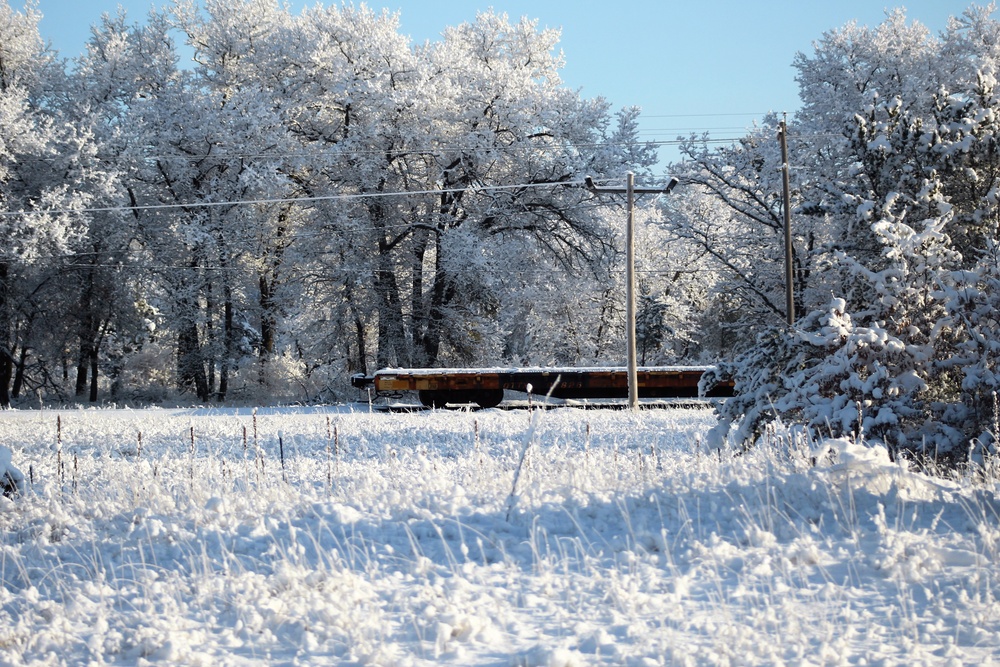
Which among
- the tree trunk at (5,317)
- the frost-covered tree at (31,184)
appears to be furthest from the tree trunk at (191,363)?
the tree trunk at (5,317)

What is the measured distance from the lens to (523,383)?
21422 mm

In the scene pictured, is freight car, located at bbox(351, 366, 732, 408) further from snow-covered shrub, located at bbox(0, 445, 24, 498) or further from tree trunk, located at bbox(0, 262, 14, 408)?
tree trunk, located at bbox(0, 262, 14, 408)

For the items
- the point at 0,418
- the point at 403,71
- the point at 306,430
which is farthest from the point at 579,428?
the point at 403,71

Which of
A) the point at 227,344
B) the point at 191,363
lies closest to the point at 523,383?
the point at 227,344

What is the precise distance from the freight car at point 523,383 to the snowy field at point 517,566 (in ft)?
41.1

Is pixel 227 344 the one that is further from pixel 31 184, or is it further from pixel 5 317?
pixel 31 184

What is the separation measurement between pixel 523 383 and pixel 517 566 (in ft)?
53.4

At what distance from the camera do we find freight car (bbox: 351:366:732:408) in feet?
68.9

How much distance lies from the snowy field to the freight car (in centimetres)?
1253

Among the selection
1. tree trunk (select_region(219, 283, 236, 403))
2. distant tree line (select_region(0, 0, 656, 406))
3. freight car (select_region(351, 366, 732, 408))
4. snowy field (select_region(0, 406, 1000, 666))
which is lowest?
snowy field (select_region(0, 406, 1000, 666))

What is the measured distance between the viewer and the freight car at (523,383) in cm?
2100

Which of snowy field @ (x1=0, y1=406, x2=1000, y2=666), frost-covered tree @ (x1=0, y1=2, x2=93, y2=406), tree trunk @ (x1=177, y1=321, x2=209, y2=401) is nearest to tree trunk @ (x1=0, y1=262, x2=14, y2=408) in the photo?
frost-covered tree @ (x1=0, y1=2, x2=93, y2=406)

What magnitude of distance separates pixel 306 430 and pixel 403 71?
17.5 meters

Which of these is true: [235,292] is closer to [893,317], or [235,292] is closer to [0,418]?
→ [0,418]
